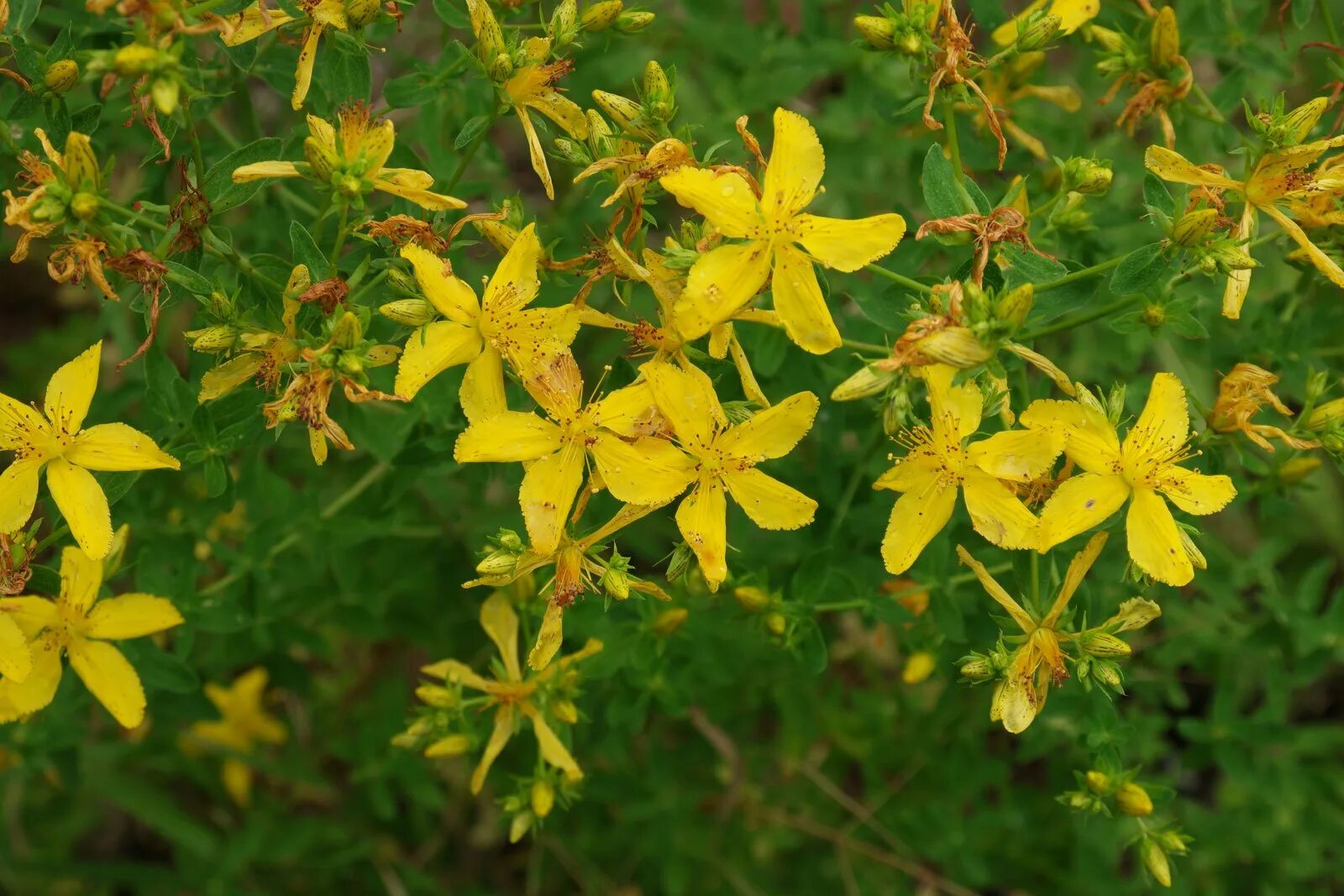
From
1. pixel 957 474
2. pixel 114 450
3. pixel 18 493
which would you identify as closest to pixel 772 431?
pixel 957 474

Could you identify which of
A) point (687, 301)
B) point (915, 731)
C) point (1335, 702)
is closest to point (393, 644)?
point (915, 731)

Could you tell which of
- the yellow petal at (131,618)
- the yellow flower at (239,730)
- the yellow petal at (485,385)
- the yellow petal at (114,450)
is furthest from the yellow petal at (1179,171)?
the yellow flower at (239,730)

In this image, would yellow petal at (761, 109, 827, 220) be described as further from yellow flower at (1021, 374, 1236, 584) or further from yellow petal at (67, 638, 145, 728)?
yellow petal at (67, 638, 145, 728)

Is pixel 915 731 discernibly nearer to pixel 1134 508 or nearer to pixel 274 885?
pixel 1134 508

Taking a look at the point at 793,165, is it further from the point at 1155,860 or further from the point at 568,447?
the point at 1155,860

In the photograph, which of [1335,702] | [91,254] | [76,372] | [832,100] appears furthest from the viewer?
[1335,702]

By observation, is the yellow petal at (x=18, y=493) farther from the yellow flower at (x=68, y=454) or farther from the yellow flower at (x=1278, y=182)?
the yellow flower at (x=1278, y=182)
